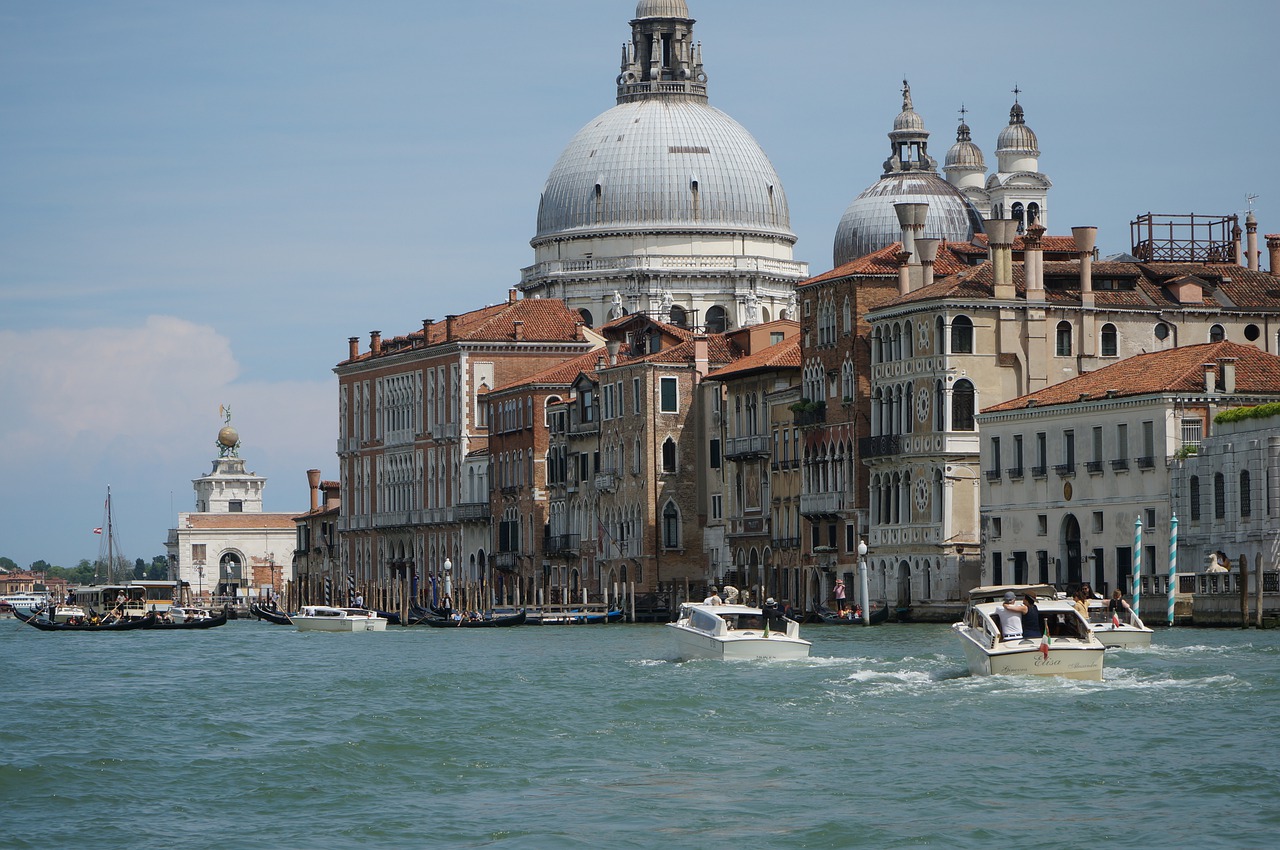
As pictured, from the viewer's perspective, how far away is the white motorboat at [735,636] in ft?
152

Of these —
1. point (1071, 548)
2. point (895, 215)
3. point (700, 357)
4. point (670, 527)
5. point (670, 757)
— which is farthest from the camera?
point (895, 215)

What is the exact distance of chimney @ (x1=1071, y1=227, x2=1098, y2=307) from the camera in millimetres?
67750

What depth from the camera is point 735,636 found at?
152 feet

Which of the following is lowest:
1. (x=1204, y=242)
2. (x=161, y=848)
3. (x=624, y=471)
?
(x=161, y=848)

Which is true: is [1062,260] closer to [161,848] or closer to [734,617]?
[734,617]

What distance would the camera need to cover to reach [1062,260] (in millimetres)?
71875

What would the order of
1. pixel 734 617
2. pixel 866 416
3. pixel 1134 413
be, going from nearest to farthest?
pixel 734 617, pixel 1134 413, pixel 866 416

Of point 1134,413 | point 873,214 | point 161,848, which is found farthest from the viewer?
point 873,214

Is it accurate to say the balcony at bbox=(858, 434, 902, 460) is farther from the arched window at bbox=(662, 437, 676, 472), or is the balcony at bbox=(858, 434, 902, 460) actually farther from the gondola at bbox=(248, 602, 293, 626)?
the gondola at bbox=(248, 602, 293, 626)

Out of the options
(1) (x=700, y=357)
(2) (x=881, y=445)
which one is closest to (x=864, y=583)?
(2) (x=881, y=445)

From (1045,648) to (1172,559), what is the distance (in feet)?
60.0

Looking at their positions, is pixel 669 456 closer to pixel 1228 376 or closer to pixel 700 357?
pixel 700 357

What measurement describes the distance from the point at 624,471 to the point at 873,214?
29817 millimetres

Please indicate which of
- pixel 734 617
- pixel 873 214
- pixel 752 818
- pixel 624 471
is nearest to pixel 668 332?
pixel 624 471
